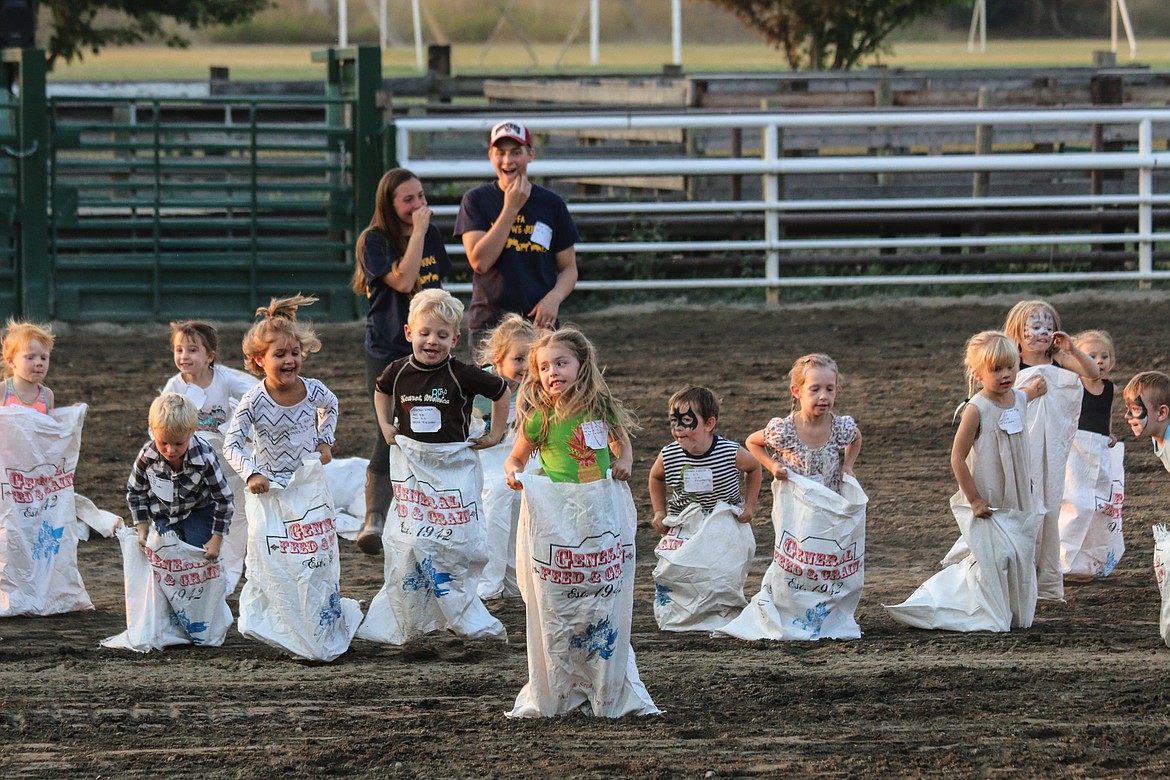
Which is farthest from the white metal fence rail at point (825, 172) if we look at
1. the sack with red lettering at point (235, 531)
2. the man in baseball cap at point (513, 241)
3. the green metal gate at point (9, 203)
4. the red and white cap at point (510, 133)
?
the sack with red lettering at point (235, 531)

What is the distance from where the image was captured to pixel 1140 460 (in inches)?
346

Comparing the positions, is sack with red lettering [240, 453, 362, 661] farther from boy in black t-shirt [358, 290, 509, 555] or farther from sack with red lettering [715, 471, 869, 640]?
sack with red lettering [715, 471, 869, 640]

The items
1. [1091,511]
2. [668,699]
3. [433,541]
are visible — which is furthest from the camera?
[1091,511]

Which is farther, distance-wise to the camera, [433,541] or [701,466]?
[701,466]

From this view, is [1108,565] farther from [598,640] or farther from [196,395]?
[196,395]

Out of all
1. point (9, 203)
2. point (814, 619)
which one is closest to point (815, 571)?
point (814, 619)

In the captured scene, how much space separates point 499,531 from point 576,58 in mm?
42203

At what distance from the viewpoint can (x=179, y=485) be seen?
5.88 m

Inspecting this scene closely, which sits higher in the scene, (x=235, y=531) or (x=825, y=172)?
(x=825, y=172)

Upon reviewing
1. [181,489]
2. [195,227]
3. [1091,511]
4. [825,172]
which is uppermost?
[825,172]

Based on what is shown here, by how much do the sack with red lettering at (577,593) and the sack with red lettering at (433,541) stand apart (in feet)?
3.00

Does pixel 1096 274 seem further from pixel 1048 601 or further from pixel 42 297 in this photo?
pixel 42 297

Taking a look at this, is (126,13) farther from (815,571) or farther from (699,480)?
(815,571)

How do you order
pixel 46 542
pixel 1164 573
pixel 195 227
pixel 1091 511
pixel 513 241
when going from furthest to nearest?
pixel 195 227 < pixel 513 241 < pixel 1091 511 < pixel 46 542 < pixel 1164 573
